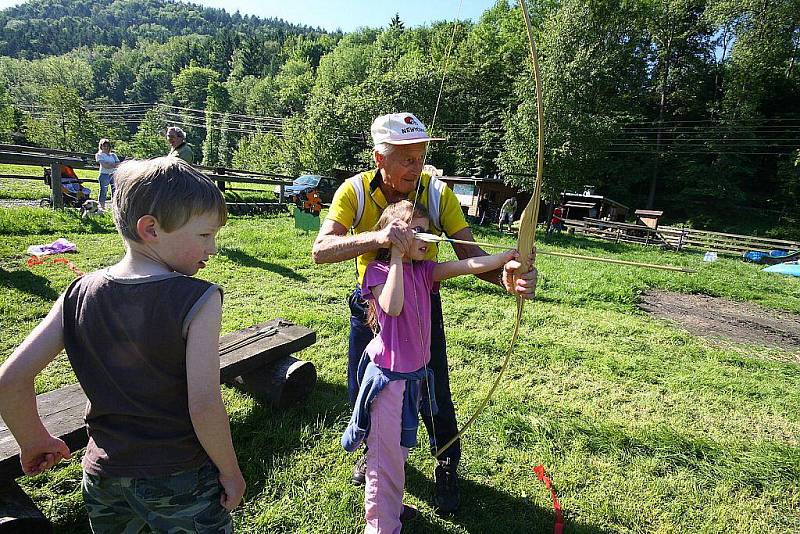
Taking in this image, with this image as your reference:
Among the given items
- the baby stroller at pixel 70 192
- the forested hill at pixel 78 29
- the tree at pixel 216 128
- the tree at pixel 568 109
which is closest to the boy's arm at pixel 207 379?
the baby stroller at pixel 70 192

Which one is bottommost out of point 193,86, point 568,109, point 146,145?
point 146,145

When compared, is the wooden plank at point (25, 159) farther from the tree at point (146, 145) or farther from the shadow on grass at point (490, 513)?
the tree at point (146, 145)

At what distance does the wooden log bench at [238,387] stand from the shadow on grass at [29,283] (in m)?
3.13

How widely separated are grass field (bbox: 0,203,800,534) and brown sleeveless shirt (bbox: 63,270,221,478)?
126 centimetres

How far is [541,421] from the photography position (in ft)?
11.6

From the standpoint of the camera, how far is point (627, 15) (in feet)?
91.2

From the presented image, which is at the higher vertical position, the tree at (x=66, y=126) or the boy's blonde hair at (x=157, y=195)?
the tree at (x=66, y=126)

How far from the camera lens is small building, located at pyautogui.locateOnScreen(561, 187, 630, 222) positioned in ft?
91.8

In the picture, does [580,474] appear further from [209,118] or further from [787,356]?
[209,118]

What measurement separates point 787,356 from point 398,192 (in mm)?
6127

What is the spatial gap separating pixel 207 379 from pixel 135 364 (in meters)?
0.21

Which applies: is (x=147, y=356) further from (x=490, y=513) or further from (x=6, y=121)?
(x=6, y=121)

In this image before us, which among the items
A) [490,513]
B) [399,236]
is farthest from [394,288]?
[490,513]

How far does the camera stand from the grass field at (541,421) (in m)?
2.58
